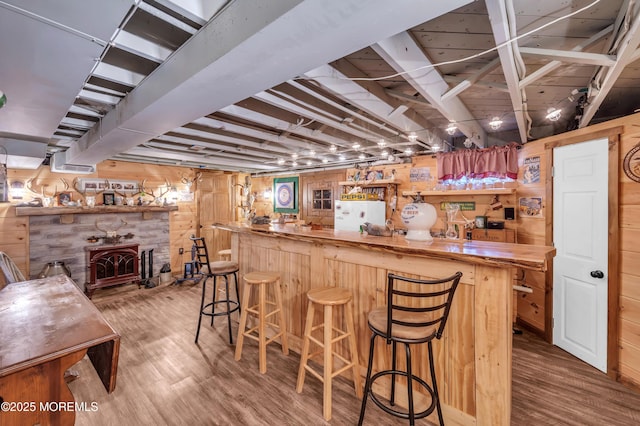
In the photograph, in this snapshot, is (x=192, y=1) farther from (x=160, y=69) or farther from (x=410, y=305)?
(x=410, y=305)

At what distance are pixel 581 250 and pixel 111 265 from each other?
257 inches

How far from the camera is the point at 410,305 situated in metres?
1.96

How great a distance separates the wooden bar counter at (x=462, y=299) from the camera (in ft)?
5.23

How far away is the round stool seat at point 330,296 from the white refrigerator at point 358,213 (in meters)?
2.39

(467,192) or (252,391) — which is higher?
(467,192)

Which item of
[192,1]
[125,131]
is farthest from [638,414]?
[125,131]

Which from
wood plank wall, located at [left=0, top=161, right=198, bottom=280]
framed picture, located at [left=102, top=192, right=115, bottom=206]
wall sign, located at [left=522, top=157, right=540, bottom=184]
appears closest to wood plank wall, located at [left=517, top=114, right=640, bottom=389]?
wall sign, located at [left=522, top=157, right=540, bottom=184]

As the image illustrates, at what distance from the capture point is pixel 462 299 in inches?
68.7

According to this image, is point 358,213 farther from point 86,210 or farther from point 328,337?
point 86,210

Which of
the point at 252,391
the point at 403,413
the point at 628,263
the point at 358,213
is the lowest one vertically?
the point at 252,391

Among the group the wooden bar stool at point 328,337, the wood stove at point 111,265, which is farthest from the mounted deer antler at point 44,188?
the wooden bar stool at point 328,337

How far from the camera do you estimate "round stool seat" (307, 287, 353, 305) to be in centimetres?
192

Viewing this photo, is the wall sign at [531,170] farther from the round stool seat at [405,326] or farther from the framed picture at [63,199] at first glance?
the framed picture at [63,199]

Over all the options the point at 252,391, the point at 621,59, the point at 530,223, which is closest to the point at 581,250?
the point at 530,223
